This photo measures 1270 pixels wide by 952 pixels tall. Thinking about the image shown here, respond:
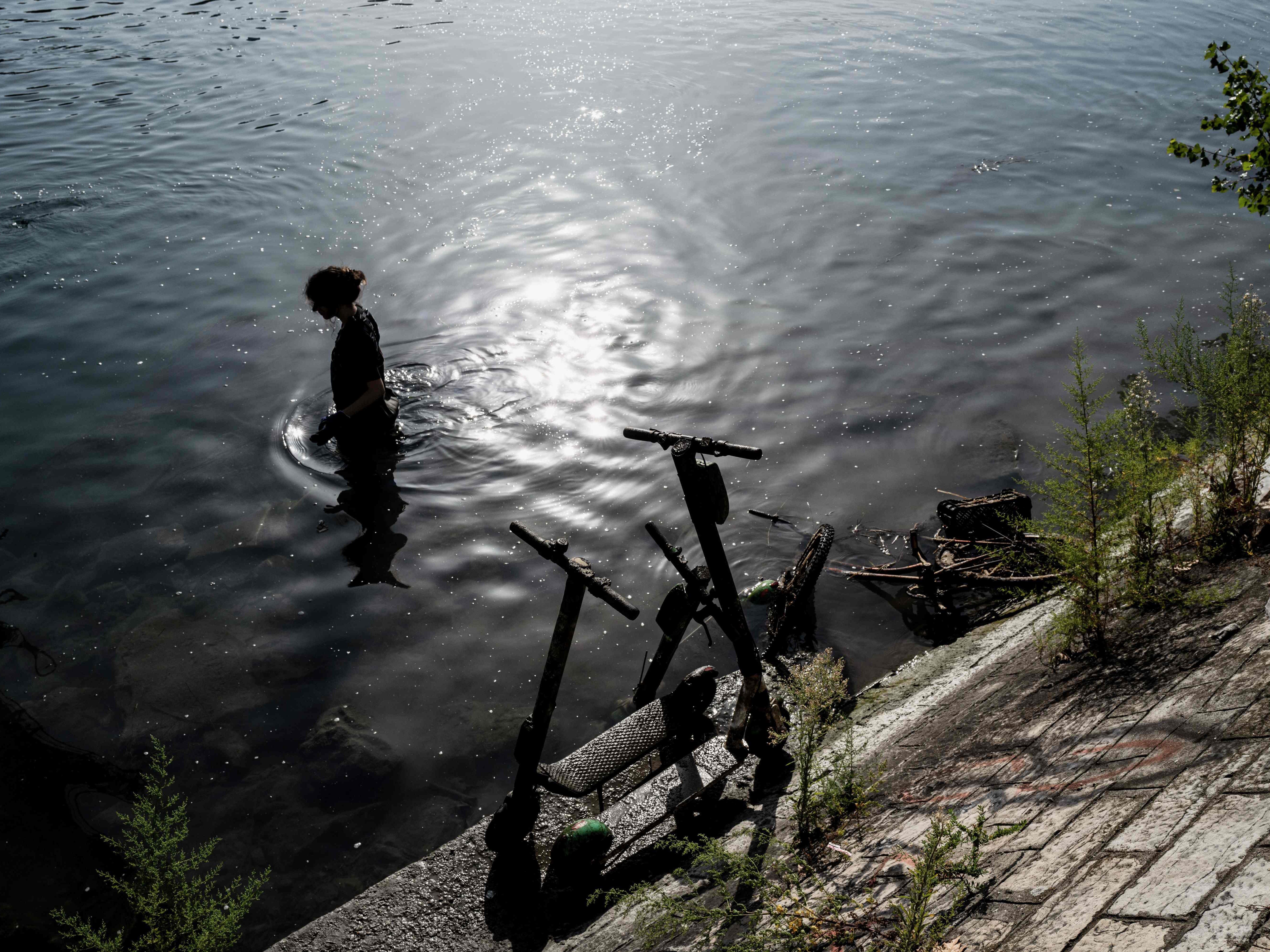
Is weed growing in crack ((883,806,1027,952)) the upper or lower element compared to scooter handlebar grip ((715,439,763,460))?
lower

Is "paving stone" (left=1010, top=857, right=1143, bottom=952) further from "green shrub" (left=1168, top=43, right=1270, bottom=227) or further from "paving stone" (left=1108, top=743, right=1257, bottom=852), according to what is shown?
"green shrub" (left=1168, top=43, right=1270, bottom=227)

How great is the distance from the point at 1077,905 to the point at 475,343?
28.3ft

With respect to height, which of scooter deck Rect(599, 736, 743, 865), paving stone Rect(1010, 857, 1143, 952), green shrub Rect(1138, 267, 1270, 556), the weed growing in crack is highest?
green shrub Rect(1138, 267, 1270, 556)

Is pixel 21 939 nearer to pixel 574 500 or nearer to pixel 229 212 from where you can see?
Result: pixel 574 500

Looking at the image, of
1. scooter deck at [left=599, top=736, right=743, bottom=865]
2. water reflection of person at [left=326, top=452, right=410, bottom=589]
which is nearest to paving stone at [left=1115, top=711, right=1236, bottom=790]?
scooter deck at [left=599, top=736, right=743, bottom=865]

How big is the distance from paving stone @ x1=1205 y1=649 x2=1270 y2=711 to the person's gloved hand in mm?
6719

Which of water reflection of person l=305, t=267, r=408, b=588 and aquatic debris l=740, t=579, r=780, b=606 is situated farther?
water reflection of person l=305, t=267, r=408, b=588

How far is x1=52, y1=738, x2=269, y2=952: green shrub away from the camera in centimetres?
392

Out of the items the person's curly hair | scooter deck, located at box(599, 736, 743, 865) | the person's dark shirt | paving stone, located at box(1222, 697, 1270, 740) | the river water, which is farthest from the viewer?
the person's dark shirt

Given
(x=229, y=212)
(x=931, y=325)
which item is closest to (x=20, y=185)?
(x=229, y=212)

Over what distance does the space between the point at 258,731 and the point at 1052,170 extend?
1422cm

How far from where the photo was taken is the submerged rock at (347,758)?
534 cm

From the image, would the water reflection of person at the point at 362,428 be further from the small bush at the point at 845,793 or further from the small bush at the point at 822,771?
the small bush at the point at 845,793

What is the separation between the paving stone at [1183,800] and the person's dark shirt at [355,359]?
6.62 m
